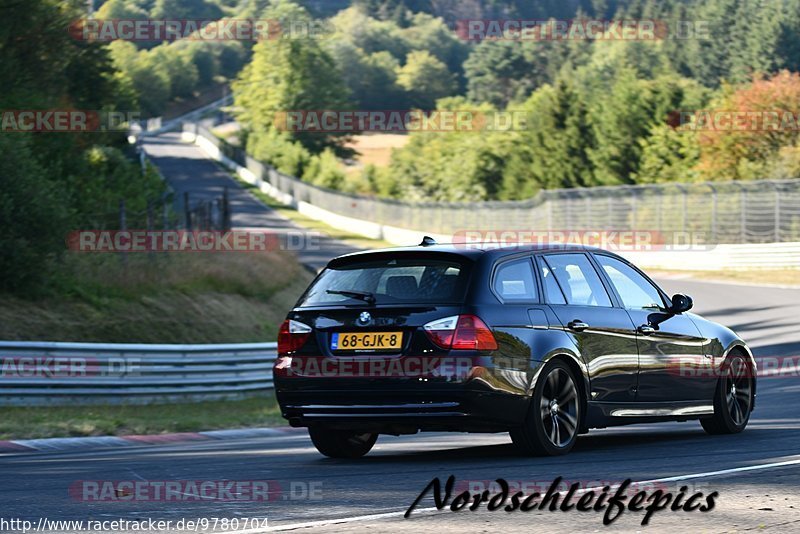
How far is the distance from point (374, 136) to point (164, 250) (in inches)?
5571

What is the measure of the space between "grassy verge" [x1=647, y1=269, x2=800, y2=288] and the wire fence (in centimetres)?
244

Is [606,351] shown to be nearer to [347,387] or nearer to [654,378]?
[654,378]

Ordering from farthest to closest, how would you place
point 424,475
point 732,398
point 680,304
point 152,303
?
point 152,303, point 732,398, point 680,304, point 424,475

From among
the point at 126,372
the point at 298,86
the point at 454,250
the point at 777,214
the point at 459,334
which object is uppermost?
the point at 454,250

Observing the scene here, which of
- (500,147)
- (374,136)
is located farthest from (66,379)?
(374,136)

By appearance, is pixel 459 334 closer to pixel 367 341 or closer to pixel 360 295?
pixel 367 341

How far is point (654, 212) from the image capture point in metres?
49.8

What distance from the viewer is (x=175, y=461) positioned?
33.9 feet

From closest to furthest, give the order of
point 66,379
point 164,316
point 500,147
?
point 66,379, point 164,316, point 500,147

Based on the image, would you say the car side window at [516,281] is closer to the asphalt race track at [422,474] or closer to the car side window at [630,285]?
the car side window at [630,285]

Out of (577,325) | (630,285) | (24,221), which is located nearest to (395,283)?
(577,325)

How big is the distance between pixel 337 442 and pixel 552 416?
5.65 feet

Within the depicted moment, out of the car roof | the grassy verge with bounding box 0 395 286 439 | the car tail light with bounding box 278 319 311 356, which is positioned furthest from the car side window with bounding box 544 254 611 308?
the grassy verge with bounding box 0 395 286 439

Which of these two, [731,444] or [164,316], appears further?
[164,316]
